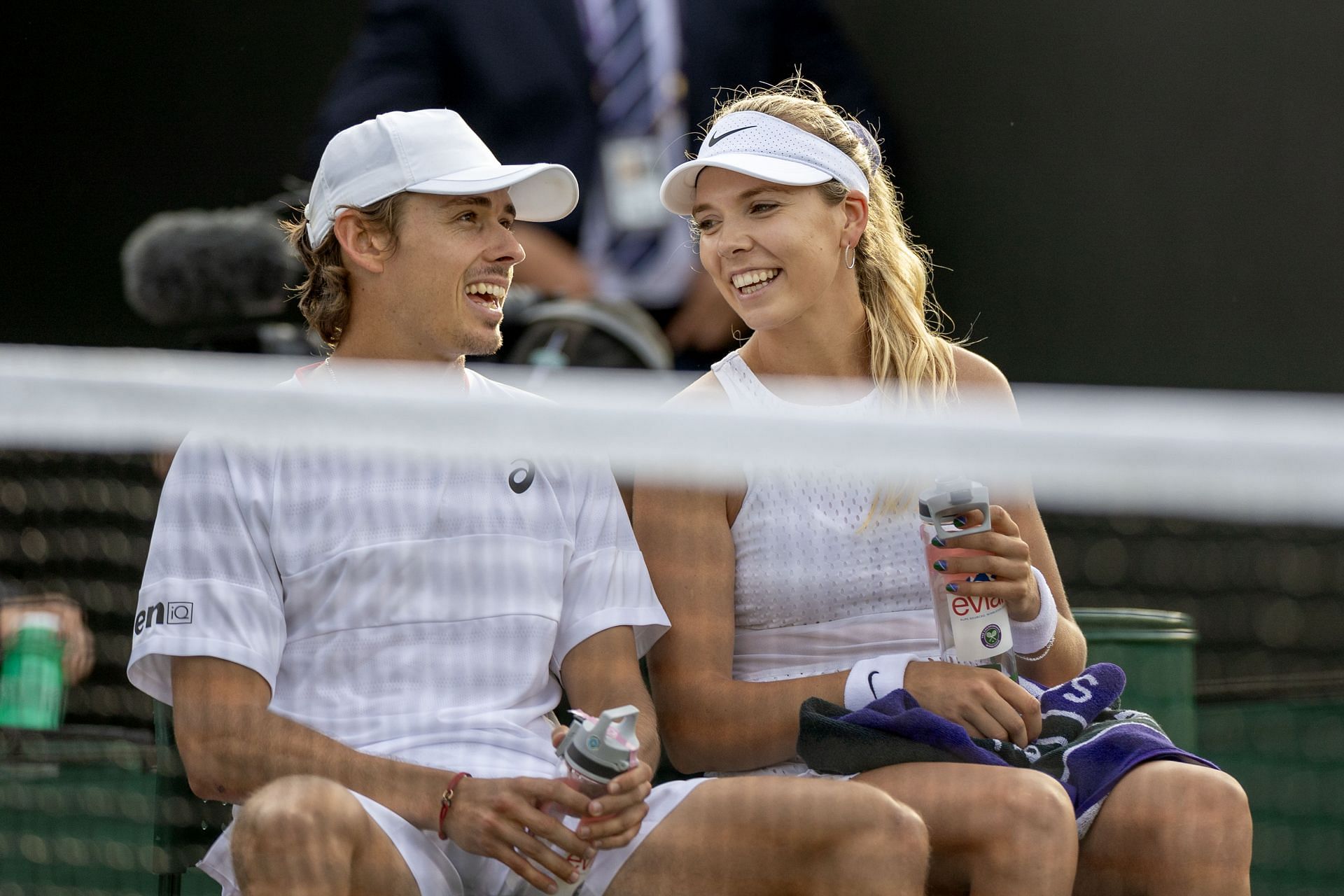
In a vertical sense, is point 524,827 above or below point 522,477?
below

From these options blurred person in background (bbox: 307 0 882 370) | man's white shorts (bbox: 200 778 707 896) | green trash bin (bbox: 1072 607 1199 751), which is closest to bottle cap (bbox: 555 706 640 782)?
man's white shorts (bbox: 200 778 707 896)

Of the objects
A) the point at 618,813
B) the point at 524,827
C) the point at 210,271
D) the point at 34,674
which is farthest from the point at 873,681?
the point at 210,271

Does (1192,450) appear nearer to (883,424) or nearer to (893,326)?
(883,424)

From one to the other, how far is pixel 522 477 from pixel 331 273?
55cm

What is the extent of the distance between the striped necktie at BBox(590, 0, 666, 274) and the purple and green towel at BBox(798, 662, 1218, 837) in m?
2.05

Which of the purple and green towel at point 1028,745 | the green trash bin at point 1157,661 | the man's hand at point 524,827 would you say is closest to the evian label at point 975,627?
the purple and green towel at point 1028,745

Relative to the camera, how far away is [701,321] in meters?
4.26

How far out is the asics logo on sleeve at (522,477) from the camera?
8.57ft

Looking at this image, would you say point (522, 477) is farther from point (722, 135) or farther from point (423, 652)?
point (722, 135)

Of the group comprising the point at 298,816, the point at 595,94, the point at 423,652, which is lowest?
the point at 298,816

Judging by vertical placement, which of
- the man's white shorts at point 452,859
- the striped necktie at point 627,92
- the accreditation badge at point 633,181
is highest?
the striped necktie at point 627,92

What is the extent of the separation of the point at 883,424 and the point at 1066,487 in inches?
8.8

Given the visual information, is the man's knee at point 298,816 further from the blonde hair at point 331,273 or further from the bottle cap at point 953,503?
the blonde hair at point 331,273

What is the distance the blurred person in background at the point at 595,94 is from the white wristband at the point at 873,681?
73.3 inches
